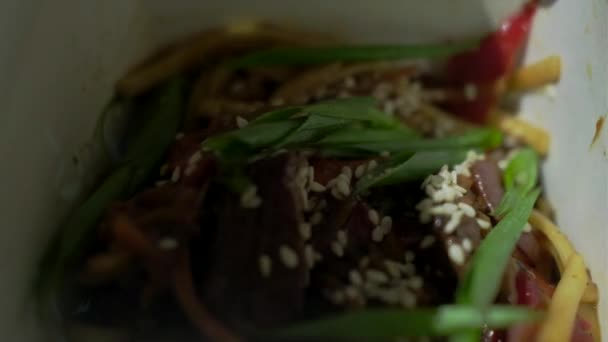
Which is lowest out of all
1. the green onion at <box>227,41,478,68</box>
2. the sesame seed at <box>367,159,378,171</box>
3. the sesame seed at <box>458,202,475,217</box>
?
the sesame seed at <box>458,202,475,217</box>

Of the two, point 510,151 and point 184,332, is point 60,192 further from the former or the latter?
point 510,151

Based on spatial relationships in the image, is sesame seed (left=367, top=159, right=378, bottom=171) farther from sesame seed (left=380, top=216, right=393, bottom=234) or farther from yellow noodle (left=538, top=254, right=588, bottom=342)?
yellow noodle (left=538, top=254, right=588, bottom=342)

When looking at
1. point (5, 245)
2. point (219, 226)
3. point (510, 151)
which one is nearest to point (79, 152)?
point (5, 245)

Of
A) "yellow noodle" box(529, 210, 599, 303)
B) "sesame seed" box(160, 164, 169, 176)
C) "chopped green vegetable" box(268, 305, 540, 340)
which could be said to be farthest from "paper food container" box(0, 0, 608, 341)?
"chopped green vegetable" box(268, 305, 540, 340)

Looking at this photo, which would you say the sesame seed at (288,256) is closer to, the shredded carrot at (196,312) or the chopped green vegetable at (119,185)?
the shredded carrot at (196,312)

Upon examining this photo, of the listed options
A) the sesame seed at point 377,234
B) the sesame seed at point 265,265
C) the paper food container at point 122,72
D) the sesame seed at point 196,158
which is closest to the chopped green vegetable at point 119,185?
the paper food container at point 122,72

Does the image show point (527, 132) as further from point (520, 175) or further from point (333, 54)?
point (333, 54)

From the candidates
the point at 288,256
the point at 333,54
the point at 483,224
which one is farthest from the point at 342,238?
the point at 333,54
